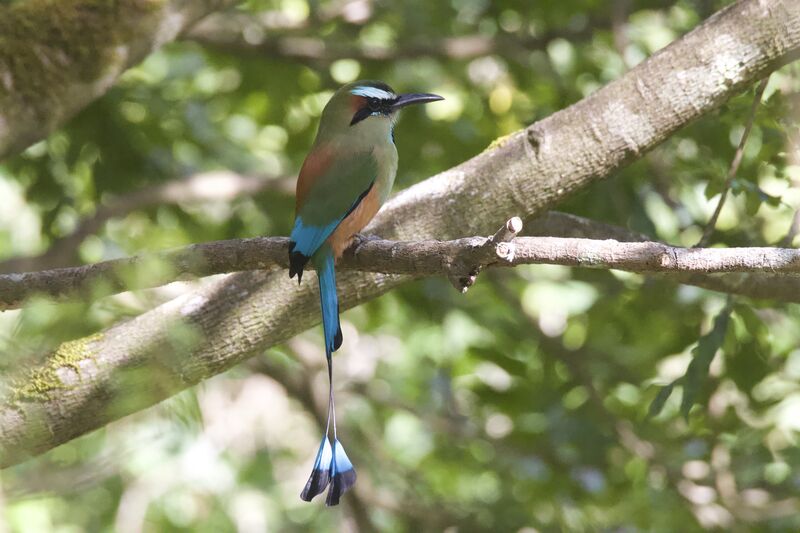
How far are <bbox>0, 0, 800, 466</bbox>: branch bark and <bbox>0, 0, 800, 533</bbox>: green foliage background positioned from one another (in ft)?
0.82

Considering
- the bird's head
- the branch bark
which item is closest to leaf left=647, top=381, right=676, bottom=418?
the branch bark

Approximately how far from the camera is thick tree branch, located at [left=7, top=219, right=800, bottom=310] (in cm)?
232

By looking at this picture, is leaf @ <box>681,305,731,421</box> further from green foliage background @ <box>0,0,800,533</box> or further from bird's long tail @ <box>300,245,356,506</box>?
bird's long tail @ <box>300,245,356,506</box>

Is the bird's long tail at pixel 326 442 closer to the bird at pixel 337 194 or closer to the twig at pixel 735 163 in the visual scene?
the bird at pixel 337 194

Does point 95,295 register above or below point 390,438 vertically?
above

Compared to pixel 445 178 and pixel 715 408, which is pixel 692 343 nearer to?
pixel 715 408

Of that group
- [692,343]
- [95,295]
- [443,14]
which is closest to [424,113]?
[443,14]

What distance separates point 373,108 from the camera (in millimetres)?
3988

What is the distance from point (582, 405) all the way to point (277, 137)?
3.17 meters

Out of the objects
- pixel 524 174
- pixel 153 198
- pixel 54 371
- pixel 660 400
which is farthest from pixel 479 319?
pixel 54 371

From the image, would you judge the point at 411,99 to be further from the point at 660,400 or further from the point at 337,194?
the point at 660,400

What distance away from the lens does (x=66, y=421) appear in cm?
294

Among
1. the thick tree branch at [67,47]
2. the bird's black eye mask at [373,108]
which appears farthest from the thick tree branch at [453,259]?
the bird's black eye mask at [373,108]

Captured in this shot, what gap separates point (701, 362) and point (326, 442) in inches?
49.0
